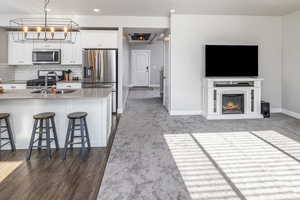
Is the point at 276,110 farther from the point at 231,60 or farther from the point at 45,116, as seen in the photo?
the point at 45,116

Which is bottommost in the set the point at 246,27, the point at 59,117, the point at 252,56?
the point at 59,117

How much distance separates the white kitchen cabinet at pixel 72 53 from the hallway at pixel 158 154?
2030mm

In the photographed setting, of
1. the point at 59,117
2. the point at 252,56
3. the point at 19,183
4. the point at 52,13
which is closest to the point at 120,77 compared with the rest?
the point at 52,13

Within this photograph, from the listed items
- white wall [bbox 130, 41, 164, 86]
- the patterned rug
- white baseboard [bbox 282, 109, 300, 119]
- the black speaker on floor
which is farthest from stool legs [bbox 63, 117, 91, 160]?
white wall [bbox 130, 41, 164, 86]

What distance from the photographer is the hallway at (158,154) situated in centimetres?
234

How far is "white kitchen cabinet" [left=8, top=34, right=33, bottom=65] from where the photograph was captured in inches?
237

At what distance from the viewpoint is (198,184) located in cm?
249

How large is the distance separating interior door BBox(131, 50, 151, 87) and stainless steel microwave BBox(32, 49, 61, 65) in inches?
316

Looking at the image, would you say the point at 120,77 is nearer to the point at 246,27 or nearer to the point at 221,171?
the point at 246,27

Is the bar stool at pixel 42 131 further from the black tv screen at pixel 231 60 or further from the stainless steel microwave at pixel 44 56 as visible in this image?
the black tv screen at pixel 231 60

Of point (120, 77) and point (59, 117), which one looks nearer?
point (59, 117)

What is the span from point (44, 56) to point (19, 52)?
71 cm

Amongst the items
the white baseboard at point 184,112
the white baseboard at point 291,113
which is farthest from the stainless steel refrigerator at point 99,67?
the white baseboard at point 291,113

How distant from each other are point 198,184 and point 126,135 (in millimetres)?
2165
